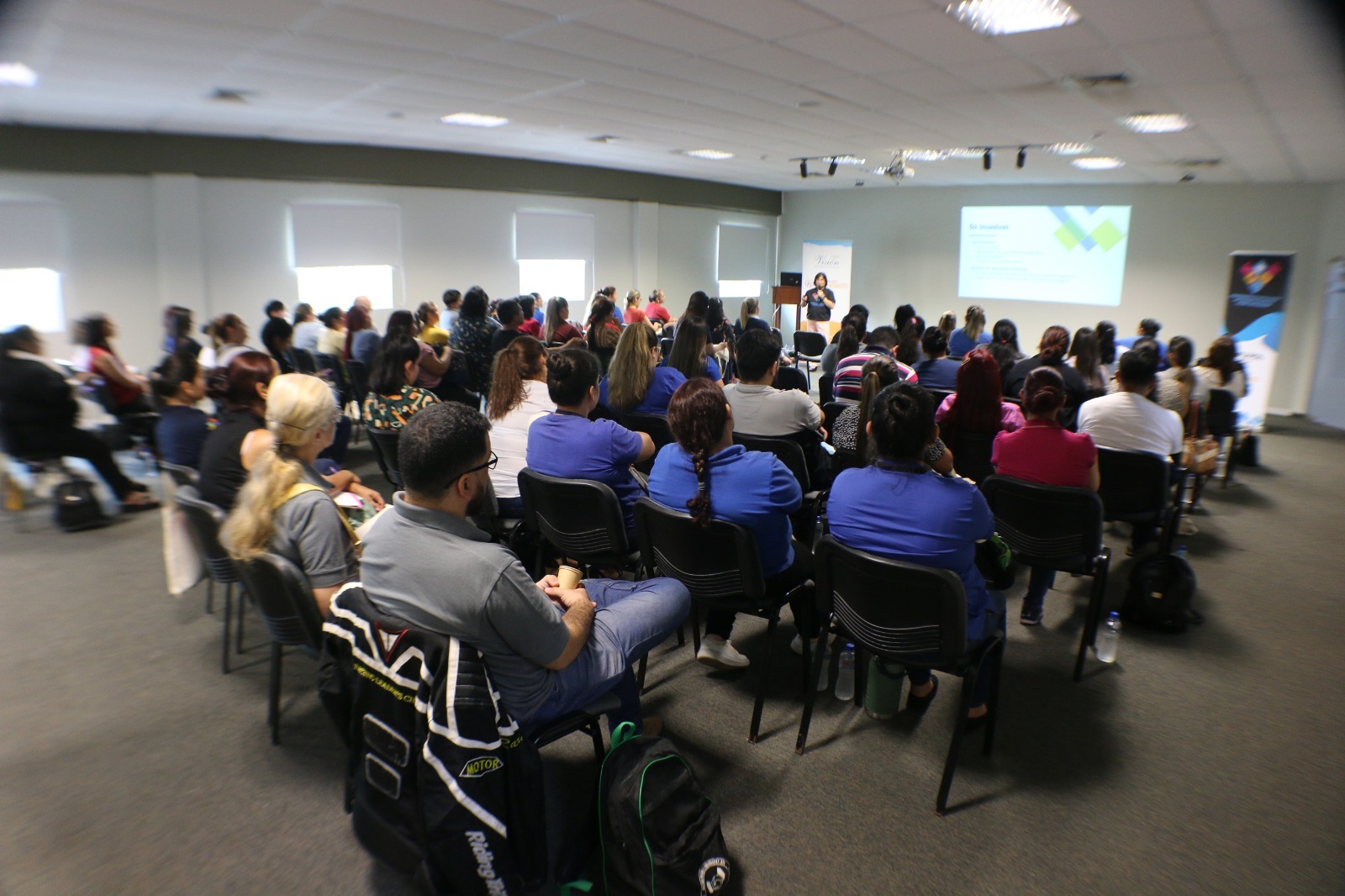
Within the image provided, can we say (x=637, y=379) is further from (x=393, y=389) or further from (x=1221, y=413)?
(x=1221, y=413)

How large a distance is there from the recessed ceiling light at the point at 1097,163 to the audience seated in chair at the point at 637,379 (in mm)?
6747

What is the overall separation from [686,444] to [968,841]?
59.2 inches

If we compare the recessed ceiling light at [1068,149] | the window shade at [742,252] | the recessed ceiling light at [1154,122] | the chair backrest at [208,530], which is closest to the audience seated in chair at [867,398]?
the chair backrest at [208,530]

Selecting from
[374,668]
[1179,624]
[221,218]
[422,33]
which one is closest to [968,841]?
[374,668]

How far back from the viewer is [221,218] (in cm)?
784

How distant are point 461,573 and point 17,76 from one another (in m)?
5.39

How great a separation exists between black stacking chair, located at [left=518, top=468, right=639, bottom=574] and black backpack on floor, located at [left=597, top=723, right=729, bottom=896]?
1019 mm

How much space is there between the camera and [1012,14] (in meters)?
3.51

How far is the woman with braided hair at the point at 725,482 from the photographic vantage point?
2559mm

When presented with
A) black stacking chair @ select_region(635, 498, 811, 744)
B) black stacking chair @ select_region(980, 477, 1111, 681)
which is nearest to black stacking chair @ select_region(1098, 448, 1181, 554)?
black stacking chair @ select_region(980, 477, 1111, 681)

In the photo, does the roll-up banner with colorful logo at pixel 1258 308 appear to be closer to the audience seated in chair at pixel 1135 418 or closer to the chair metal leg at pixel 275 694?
the audience seated in chair at pixel 1135 418

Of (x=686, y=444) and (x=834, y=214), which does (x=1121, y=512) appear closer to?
(x=686, y=444)

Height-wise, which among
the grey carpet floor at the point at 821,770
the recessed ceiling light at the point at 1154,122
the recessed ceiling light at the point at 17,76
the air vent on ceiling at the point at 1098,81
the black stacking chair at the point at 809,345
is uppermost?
the recessed ceiling light at the point at 1154,122

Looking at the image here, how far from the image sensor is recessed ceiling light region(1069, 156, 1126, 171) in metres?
8.45
